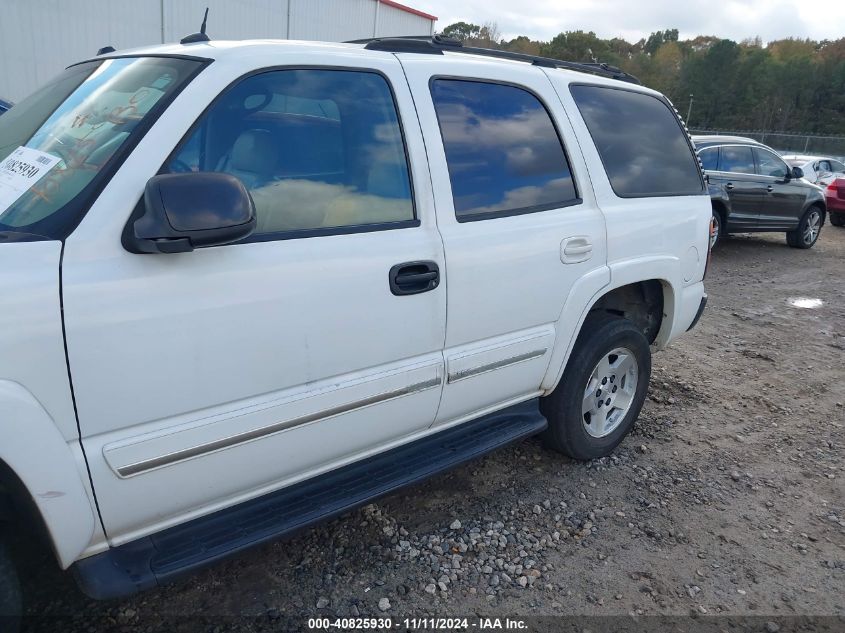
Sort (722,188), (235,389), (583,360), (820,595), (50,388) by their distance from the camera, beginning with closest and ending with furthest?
(50,388) < (235,389) < (820,595) < (583,360) < (722,188)

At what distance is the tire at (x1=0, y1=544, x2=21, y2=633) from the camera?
6.35ft

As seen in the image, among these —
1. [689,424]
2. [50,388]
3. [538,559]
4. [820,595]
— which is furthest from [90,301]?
[689,424]

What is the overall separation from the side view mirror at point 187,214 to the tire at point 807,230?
11.6m

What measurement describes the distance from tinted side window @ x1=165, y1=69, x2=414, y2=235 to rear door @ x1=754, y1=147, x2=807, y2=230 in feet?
31.8

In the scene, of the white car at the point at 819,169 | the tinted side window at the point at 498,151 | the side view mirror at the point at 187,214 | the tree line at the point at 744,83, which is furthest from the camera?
the tree line at the point at 744,83

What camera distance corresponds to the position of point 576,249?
312cm

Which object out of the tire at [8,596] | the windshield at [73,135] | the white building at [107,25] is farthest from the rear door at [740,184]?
the white building at [107,25]

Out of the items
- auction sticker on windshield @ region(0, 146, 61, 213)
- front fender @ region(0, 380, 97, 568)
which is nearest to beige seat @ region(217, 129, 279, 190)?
auction sticker on windshield @ region(0, 146, 61, 213)

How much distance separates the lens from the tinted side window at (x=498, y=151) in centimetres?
275

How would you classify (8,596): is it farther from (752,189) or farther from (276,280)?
(752,189)

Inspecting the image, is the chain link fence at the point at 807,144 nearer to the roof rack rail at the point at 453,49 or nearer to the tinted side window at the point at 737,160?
the tinted side window at the point at 737,160

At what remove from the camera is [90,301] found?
1828 mm

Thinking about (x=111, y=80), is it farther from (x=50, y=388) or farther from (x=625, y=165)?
(x=625, y=165)

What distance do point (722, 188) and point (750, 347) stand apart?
464 cm
